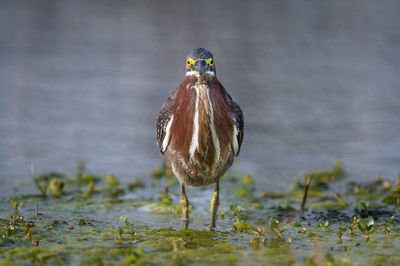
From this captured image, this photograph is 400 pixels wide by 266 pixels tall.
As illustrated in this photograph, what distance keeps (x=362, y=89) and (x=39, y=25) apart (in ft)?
24.5

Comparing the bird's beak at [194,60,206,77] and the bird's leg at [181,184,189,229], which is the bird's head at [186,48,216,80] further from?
the bird's leg at [181,184,189,229]

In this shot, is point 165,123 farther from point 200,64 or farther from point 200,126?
point 200,64

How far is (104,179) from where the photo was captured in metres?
11.1

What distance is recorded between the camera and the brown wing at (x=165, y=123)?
8.52m

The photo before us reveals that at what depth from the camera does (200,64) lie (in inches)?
319

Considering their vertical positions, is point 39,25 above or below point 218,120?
above

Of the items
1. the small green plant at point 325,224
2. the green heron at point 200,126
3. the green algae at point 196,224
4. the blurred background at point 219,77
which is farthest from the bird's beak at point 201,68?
the blurred background at point 219,77

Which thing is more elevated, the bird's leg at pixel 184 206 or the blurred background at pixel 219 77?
the blurred background at pixel 219 77

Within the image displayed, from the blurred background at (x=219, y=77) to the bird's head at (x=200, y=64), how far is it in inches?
132

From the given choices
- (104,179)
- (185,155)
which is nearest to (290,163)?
(104,179)

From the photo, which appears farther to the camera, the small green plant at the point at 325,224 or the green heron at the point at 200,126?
the small green plant at the point at 325,224

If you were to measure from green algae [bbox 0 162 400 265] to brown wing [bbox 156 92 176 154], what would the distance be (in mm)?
899

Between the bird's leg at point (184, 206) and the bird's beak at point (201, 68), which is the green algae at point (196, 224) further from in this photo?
the bird's beak at point (201, 68)

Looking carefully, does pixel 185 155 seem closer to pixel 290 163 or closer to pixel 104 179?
pixel 104 179
